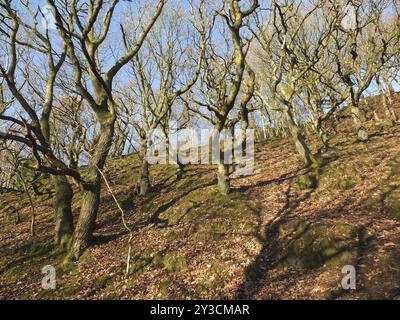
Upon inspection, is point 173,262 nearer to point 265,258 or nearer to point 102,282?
point 102,282

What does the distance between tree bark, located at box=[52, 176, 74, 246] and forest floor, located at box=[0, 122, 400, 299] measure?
0.51m

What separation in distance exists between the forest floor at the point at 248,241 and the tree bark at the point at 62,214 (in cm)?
51

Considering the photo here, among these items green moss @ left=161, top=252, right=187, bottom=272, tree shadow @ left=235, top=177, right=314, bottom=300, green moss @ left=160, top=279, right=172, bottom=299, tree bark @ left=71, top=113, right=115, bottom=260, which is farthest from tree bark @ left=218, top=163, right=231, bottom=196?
green moss @ left=160, top=279, right=172, bottom=299

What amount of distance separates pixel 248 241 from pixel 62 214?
22.4ft

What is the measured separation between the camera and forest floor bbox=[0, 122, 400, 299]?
7.44 m

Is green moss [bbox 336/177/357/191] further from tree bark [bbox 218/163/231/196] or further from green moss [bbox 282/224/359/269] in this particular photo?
tree bark [bbox 218/163/231/196]

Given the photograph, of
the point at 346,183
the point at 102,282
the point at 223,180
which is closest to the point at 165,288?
the point at 102,282

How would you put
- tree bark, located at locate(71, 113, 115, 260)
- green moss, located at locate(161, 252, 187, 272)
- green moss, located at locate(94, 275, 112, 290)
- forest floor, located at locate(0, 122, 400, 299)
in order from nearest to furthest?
forest floor, located at locate(0, 122, 400, 299), green moss, located at locate(94, 275, 112, 290), green moss, located at locate(161, 252, 187, 272), tree bark, located at locate(71, 113, 115, 260)

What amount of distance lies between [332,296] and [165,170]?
14.3 metres

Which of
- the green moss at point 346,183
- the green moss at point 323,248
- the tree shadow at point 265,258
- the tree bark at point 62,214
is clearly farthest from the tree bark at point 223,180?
the tree bark at point 62,214

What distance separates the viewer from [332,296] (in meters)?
6.43

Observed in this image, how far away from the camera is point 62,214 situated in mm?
11227

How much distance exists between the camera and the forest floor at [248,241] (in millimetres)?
7441

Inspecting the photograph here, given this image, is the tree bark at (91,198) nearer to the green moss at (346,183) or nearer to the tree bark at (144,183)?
the tree bark at (144,183)
